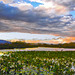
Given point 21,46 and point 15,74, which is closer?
point 15,74

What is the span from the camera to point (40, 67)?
9.66 meters

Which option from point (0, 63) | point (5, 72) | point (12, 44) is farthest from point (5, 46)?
point (5, 72)

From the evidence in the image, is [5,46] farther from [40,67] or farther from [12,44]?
[40,67]

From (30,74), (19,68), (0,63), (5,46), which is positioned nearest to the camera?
(30,74)

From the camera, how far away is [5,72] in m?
8.17

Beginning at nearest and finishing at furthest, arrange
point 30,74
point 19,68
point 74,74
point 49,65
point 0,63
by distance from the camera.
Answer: point 30,74 → point 74,74 → point 19,68 → point 49,65 → point 0,63

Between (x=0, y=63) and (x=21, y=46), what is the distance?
2997cm

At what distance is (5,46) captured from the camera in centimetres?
3891

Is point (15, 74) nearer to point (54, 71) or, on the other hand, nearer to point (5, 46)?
point (54, 71)

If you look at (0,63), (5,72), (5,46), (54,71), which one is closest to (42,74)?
(54,71)

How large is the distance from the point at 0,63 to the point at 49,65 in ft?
11.2

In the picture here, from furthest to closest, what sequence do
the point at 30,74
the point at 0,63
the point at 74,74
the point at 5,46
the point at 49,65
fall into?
1. the point at 5,46
2. the point at 0,63
3. the point at 49,65
4. the point at 74,74
5. the point at 30,74

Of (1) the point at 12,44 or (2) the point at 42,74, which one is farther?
(1) the point at 12,44

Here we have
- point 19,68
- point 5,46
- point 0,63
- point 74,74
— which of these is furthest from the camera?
point 5,46
